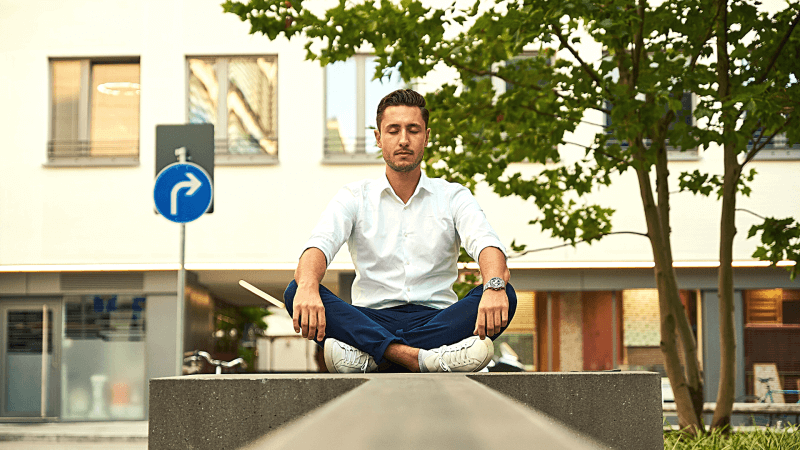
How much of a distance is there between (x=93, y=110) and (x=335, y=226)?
14.5 m

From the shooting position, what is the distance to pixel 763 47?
689 centimetres

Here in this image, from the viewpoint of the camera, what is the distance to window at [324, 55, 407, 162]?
16562 millimetres

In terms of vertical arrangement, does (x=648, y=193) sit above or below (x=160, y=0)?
below

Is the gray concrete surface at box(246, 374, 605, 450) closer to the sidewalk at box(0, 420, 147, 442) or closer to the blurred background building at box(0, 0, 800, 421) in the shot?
the sidewalk at box(0, 420, 147, 442)

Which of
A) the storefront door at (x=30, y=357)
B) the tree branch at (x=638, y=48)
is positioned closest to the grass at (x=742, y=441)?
the tree branch at (x=638, y=48)

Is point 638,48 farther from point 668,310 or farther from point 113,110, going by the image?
point 113,110

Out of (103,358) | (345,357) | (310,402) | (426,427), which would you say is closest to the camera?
(426,427)

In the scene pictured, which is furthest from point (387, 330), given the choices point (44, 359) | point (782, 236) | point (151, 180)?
point (44, 359)

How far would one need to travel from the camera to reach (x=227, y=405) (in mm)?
2922

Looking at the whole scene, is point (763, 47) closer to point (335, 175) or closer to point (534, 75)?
point (534, 75)

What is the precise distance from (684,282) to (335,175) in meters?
6.82

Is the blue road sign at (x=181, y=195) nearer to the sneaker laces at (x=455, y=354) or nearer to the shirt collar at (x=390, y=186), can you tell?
the shirt collar at (x=390, y=186)

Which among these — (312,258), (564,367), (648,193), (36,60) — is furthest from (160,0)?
(312,258)

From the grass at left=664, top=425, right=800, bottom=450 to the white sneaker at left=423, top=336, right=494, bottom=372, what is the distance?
10.0ft
